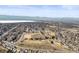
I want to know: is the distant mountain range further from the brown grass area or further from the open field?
the brown grass area

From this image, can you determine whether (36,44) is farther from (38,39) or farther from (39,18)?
(39,18)

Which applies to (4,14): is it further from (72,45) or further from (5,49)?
(72,45)

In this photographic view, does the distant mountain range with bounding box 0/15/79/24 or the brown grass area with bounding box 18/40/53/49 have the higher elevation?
the distant mountain range with bounding box 0/15/79/24

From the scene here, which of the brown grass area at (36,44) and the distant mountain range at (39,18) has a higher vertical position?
the distant mountain range at (39,18)

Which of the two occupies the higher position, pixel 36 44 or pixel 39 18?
pixel 39 18

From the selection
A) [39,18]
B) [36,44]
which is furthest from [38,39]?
[39,18]

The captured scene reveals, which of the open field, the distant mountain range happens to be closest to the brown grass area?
the open field

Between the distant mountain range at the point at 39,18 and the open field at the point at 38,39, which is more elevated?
the distant mountain range at the point at 39,18

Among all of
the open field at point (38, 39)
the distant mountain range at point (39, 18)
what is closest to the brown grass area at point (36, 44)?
the open field at point (38, 39)

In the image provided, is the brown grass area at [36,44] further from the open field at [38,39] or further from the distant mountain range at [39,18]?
the distant mountain range at [39,18]

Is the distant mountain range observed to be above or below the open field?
above
